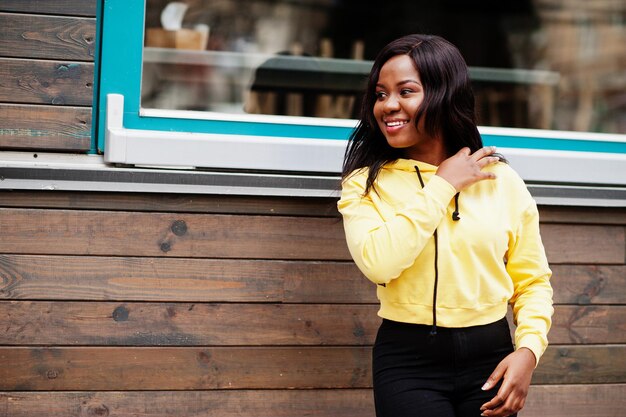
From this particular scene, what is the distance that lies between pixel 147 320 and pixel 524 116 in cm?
277

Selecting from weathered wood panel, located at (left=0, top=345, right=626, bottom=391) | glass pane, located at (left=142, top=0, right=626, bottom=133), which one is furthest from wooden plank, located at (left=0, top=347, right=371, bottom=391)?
glass pane, located at (left=142, top=0, right=626, bottom=133)

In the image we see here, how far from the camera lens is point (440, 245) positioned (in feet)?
6.41

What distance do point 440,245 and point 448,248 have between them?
21 millimetres

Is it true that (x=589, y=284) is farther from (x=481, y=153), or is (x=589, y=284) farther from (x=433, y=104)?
(x=433, y=104)

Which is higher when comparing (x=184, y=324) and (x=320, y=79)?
(x=320, y=79)

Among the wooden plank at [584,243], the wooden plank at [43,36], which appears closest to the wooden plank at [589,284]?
the wooden plank at [584,243]

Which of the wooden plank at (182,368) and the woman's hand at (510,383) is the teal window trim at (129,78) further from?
the woman's hand at (510,383)

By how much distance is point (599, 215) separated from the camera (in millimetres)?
2830

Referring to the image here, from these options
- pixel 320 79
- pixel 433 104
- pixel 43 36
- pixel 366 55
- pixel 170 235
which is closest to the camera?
pixel 433 104

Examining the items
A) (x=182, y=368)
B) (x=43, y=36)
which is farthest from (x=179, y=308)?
(x=43, y=36)

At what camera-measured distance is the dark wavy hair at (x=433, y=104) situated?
203cm

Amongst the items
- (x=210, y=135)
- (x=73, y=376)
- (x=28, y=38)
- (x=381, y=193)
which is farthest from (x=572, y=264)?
(x=28, y=38)

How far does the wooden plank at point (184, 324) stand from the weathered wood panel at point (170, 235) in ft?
0.52

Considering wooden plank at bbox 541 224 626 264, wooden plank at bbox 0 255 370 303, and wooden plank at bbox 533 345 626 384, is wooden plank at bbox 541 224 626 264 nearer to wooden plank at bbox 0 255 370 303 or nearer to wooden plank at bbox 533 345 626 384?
wooden plank at bbox 533 345 626 384
